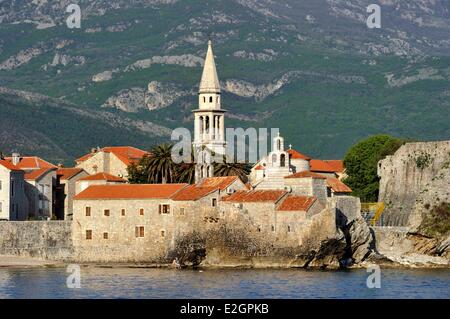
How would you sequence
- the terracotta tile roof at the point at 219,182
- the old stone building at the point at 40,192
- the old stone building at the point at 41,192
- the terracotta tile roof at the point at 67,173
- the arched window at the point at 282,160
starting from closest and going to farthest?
the terracotta tile roof at the point at 219,182 → the arched window at the point at 282,160 → the old stone building at the point at 40,192 → the old stone building at the point at 41,192 → the terracotta tile roof at the point at 67,173

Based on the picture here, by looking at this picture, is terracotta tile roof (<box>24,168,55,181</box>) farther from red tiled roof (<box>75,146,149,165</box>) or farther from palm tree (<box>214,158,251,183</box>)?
palm tree (<box>214,158,251,183</box>)

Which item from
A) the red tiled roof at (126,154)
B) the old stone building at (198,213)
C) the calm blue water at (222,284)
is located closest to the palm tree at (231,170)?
the old stone building at (198,213)

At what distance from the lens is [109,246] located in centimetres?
9538

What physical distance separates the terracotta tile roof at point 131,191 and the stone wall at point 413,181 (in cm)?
1577

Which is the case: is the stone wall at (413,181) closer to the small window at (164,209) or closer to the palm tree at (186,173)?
the palm tree at (186,173)

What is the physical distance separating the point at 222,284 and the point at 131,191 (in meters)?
17.3

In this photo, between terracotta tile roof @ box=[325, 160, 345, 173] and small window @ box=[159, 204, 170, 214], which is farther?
terracotta tile roof @ box=[325, 160, 345, 173]

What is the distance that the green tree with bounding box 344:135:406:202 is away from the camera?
116m

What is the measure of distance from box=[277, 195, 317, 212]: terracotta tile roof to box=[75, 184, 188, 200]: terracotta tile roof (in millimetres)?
7719

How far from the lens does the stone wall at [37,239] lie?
9775cm

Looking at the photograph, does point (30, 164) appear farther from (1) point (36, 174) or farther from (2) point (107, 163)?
(2) point (107, 163)

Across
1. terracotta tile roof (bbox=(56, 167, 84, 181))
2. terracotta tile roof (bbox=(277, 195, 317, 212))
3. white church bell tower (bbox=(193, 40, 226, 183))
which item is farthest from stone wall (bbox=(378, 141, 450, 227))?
terracotta tile roof (bbox=(56, 167, 84, 181))

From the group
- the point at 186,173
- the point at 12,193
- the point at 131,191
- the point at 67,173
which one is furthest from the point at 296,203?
the point at 67,173

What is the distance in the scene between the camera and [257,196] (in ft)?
303
